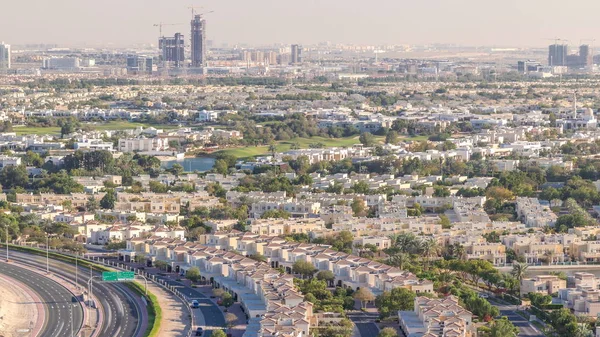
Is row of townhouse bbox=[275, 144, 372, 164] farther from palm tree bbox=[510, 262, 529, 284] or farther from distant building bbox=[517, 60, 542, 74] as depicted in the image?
distant building bbox=[517, 60, 542, 74]

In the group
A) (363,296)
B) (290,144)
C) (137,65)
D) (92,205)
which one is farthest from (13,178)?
(137,65)

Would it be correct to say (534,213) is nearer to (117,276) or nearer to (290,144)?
(117,276)

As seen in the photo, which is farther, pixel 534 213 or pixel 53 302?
pixel 534 213

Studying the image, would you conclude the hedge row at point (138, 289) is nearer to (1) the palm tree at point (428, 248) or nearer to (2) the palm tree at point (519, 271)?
(1) the palm tree at point (428, 248)

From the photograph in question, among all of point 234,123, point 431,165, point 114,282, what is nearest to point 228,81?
point 234,123

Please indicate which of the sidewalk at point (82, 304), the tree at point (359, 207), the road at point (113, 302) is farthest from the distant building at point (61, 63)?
the sidewalk at point (82, 304)

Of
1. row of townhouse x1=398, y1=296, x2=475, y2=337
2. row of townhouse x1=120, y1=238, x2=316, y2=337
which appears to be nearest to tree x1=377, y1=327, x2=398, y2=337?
row of townhouse x1=398, y1=296, x2=475, y2=337
